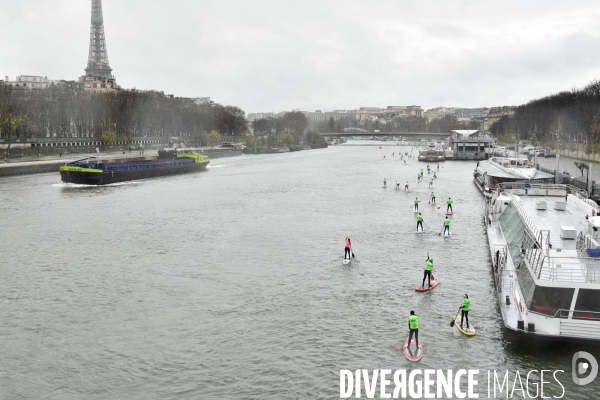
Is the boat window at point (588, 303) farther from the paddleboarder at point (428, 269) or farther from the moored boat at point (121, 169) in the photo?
the moored boat at point (121, 169)

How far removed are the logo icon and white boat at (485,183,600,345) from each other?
535 millimetres

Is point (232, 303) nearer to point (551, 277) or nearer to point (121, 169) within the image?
point (551, 277)

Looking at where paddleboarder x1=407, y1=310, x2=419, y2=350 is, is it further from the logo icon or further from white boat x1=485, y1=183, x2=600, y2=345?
the logo icon

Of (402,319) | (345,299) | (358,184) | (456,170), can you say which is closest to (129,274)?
(345,299)

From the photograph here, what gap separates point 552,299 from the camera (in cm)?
1612

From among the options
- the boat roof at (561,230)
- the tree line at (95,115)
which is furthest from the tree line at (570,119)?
the tree line at (95,115)

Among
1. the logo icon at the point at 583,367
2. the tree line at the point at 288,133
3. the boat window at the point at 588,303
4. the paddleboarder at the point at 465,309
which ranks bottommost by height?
the logo icon at the point at 583,367

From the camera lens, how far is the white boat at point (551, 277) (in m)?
15.8

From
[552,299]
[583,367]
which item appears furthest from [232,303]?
[583,367]

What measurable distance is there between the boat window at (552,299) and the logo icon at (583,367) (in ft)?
3.96

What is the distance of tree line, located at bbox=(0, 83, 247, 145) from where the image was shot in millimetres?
94062

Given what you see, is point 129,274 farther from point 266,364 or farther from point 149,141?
point 149,141

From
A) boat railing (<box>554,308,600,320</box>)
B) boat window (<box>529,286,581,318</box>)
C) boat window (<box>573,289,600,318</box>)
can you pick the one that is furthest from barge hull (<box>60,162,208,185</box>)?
boat window (<box>573,289,600,318</box>)

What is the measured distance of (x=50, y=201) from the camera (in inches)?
1857
